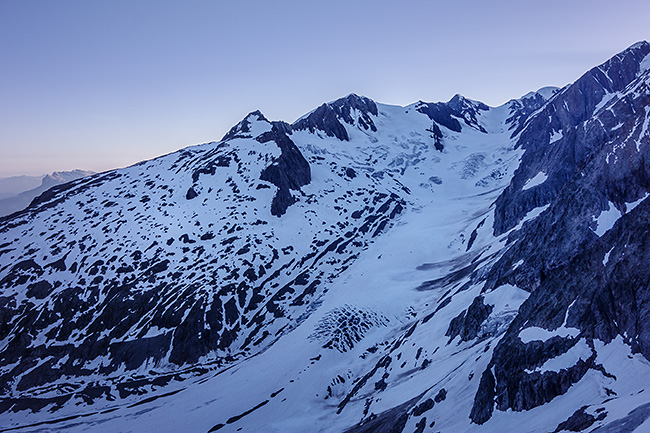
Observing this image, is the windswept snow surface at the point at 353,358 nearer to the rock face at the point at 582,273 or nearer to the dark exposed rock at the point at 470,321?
the dark exposed rock at the point at 470,321

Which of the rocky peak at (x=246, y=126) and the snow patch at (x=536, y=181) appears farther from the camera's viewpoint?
the rocky peak at (x=246, y=126)

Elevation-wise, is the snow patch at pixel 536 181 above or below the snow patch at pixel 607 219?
above

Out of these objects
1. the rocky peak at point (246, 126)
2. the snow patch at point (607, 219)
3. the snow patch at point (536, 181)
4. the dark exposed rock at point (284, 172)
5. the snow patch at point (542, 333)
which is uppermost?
the rocky peak at point (246, 126)

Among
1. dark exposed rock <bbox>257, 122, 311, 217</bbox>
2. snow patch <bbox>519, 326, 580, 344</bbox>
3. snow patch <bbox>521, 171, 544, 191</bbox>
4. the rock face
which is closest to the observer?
the rock face

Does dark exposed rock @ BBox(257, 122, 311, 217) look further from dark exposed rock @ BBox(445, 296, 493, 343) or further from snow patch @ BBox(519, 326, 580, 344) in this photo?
snow patch @ BBox(519, 326, 580, 344)

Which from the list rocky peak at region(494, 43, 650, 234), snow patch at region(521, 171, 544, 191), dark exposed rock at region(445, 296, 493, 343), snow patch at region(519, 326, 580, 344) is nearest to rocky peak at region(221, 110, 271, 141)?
rocky peak at region(494, 43, 650, 234)

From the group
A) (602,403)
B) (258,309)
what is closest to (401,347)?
(602,403)

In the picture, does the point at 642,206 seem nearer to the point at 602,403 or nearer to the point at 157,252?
the point at 602,403

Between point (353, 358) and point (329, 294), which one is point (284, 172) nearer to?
point (329, 294)

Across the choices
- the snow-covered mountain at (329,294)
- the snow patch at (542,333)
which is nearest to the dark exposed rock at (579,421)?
the snow-covered mountain at (329,294)
